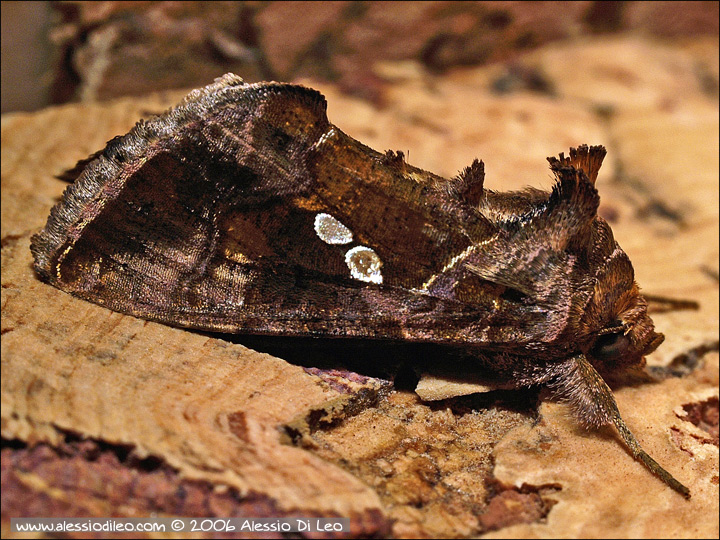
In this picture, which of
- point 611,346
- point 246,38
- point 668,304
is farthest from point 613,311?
point 246,38

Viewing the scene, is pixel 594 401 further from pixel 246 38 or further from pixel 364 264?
pixel 246 38

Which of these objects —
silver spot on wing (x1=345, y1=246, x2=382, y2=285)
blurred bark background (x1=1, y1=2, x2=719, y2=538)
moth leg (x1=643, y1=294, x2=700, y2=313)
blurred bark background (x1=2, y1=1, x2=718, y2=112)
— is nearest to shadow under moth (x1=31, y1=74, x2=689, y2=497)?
silver spot on wing (x1=345, y1=246, x2=382, y2=285)

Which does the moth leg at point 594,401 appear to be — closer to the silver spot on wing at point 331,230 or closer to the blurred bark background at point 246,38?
the silver spot on wing at point 331,230

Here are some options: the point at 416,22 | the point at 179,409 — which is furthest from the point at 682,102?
the point at 179,409

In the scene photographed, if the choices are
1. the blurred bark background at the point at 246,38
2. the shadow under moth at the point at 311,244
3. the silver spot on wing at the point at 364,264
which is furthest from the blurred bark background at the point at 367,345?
the silver spot on wing at the point at 364,264

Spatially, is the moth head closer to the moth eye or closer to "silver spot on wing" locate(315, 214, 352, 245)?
the moth eye

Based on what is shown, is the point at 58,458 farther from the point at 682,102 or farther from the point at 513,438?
the point at 682,102
